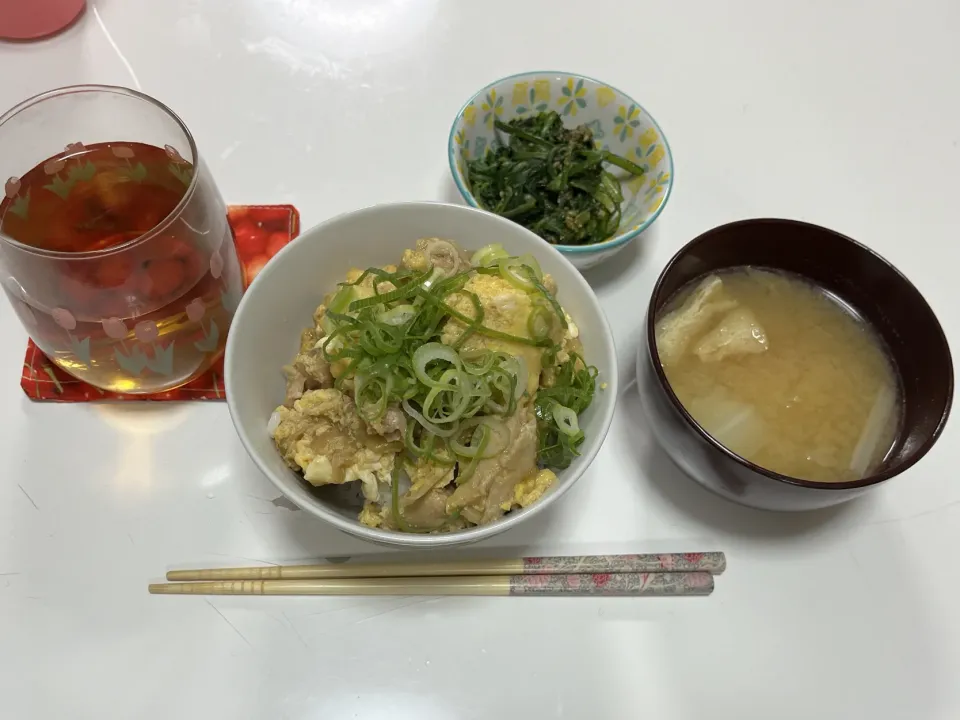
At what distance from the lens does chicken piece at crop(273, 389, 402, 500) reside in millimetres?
1074

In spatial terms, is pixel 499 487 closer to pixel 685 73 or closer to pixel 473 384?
pixel 473 384

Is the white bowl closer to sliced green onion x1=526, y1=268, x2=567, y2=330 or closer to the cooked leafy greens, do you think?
sliced green onion x1=526, y1=268, x2=567, y2=330

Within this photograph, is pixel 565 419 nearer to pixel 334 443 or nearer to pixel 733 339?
pixel 334 443

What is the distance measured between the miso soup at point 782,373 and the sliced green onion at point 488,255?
39 centimetres

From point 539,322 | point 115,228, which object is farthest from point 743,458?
point 115,228

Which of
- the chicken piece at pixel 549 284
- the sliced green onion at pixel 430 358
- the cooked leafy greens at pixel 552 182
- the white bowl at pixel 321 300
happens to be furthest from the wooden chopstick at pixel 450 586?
the cooked leafy greens at pixel 552 182

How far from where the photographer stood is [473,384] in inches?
39.7

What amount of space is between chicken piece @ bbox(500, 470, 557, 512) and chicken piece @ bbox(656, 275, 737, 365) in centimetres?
41

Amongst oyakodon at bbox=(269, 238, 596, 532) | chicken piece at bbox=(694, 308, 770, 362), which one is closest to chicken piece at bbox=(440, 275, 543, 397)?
oyakodon at bbox=(269, 238, 596, 532)

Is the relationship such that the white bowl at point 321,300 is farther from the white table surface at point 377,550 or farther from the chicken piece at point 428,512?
the white table surface at point 377,550

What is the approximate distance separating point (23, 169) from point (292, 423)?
704 millimetres

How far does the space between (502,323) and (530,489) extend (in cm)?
27

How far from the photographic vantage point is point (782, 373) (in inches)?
54.5

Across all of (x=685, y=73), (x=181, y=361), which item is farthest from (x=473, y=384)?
(x=685, y=73)
